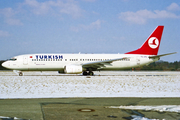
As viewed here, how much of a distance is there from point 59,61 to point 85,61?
3798mm

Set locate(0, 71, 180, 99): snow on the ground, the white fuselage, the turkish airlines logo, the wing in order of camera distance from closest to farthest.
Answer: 1. locate(0, 71, 180, 99): snow on the ground
2. the wing
3. the white fuselage
4. the turkish airlines logo

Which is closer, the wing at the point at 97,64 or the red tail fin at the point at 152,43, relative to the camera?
the wing at the point at 97,64

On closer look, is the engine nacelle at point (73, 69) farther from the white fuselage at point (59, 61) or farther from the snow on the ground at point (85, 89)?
the snow on the ground at point (85, 89)

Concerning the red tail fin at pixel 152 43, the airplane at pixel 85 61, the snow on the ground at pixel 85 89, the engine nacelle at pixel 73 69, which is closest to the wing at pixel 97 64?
the airplane at pixel 85 61

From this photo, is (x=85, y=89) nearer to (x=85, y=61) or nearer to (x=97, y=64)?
(x=97, y=64)

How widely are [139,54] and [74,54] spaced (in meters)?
10.3

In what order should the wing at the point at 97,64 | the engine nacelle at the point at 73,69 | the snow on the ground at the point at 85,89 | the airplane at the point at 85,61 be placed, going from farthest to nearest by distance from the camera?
the airplane at the point at 85,61
the wing at the point at 97,64
the engine nacelle at the point at 73,69
the snow on the ground at the point at 85,89

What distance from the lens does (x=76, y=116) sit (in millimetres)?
6133

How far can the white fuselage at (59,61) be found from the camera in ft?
94.8

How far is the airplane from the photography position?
94.4ft

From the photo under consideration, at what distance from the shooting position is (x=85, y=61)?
1200 inches

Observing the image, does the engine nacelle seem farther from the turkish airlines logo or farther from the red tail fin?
the turkish airlines logo

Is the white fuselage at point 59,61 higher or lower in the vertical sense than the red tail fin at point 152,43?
lower

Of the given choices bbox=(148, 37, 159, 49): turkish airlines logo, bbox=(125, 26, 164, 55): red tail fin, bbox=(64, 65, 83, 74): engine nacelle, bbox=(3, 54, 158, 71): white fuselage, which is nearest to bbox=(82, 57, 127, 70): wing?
bbox=(3, 54, 158, 71): white fuselage
